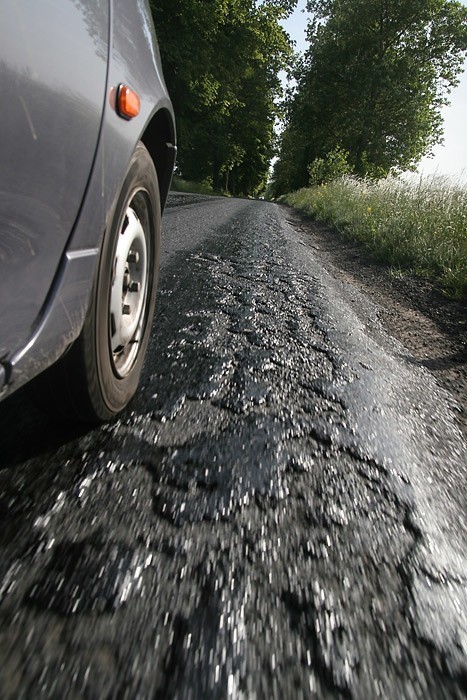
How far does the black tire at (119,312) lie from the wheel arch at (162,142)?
26cm

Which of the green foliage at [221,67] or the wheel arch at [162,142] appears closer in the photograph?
the wheel arch at [162,142]

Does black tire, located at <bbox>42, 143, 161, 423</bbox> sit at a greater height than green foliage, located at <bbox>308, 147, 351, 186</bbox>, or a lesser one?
lesser

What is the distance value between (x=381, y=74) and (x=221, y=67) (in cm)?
1012

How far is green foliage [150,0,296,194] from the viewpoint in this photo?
1539cm

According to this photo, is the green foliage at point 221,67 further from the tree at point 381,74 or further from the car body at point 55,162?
the car body at point 55,162

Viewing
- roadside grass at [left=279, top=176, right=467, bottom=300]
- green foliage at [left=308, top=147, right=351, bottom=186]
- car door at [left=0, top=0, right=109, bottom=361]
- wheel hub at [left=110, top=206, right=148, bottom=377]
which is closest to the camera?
car door at [left=0, top=0, right=109, bottom=361]

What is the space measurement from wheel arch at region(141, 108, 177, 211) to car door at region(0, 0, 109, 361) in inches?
26.2

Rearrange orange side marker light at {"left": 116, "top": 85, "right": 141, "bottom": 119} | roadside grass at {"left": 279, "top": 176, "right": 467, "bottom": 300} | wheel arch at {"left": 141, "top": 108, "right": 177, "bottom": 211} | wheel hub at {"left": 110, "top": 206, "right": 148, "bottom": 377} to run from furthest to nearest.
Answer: roadside grass at {"left": 279, "top": 176, "right": 467, "bottom": 300}, wheel arch at {"left": 141, "top": 108, "right": 177, "bottom": 211}, wheel hub at {"left": 110, "top": 206, "right": 148, "bottom": 377}, orange side marker light at {"left": 116, "top": 85, "right": 141, "bottom": 119}

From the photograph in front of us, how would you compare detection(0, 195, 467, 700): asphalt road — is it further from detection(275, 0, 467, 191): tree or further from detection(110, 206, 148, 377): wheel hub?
detection(275, 0, 467, 191): tree

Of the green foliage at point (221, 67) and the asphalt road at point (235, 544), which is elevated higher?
the green foliage at point (221, 67)

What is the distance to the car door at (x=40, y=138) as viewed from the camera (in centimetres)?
64

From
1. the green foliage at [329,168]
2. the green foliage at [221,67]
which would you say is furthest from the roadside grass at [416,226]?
the green foliage at [221,67]

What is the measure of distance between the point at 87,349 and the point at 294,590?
0.72 meters

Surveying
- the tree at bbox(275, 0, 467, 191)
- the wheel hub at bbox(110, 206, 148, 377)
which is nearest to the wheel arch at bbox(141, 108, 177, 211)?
the wheel hub at bbox(110, 206, 148, 377)
